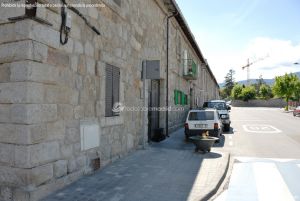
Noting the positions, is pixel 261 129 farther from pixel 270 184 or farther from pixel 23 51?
pixel 23 51

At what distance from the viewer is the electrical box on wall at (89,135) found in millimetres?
6188

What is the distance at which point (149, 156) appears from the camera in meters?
8.64

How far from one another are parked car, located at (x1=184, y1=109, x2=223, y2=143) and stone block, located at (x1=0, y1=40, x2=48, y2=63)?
8089mm

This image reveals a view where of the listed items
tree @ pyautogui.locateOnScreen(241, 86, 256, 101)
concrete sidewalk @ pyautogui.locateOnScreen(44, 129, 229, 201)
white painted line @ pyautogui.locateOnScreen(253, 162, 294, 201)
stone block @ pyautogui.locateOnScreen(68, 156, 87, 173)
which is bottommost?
white painted line @ pyautogui.locateOnScreen(253, 162, 294, 201)

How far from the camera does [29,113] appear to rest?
15.2ft

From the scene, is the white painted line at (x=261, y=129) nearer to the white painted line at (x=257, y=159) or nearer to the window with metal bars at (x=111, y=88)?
the white painted line at (x=257, y=159)

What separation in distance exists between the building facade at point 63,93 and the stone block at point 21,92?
0.01 metres

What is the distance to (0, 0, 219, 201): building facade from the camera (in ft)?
15.4

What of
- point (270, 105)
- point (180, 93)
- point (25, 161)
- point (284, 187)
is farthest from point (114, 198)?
point (270, 105)

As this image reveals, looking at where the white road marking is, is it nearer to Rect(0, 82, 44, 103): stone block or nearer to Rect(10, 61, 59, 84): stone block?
Rect(0, 82, 44, 103): stone block

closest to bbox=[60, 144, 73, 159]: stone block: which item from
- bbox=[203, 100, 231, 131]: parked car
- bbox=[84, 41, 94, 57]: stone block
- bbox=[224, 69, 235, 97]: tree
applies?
bbox=[84, 41, 94, 57]: stone block

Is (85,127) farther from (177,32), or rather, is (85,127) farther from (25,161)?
(177,32)

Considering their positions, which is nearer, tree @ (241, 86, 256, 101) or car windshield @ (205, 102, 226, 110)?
car windshield @ (205, 102, 226, 110)

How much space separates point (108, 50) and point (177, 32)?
1048cm
